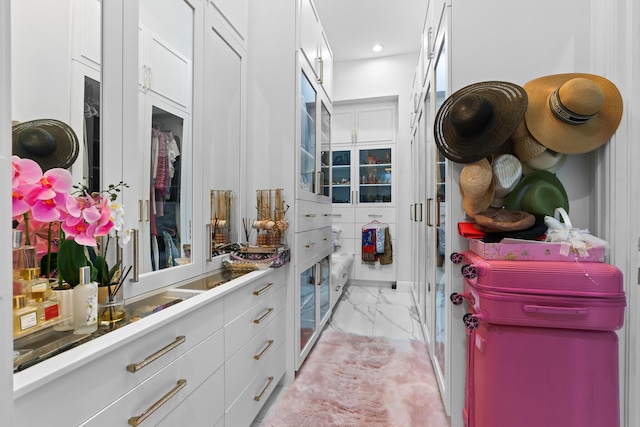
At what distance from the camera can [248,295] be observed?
1.54 metres

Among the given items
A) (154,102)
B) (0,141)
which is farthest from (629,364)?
(154,102)

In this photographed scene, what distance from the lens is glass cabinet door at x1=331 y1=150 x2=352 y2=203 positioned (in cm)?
475

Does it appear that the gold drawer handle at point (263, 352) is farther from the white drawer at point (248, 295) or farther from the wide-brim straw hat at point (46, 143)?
the wide-brim straw hat at point (46, 143)

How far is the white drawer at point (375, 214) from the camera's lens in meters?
4.55

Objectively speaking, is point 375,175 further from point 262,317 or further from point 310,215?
point 262,317

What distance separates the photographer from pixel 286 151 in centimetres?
200

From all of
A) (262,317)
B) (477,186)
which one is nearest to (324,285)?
(262,317)

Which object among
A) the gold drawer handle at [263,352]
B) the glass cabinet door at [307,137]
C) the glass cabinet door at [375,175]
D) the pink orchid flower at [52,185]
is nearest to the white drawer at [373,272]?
the glass cabinet door at [375,175]

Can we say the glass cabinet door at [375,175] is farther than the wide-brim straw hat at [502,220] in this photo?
Yes

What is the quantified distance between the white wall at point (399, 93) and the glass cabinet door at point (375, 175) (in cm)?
16

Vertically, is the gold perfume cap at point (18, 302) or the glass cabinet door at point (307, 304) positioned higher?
the gold perfume cap at point (18, 302)

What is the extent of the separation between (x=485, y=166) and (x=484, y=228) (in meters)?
0.27

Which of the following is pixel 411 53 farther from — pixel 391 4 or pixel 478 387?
pixel 478 387

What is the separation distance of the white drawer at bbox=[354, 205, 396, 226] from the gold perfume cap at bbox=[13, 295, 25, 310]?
4.08m
